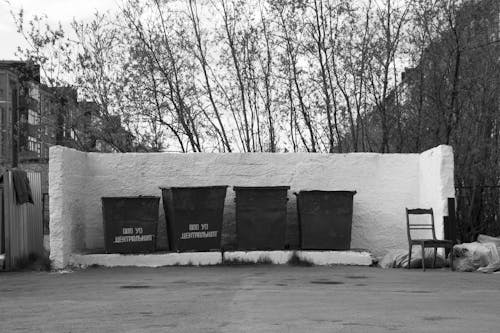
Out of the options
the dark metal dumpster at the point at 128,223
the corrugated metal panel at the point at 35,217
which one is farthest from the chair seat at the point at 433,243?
the corrugated metal panel at the point at 35,217

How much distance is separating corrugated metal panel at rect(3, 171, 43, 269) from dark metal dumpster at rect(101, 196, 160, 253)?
5.26 feet

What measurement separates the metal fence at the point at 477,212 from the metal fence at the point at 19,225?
8.75m

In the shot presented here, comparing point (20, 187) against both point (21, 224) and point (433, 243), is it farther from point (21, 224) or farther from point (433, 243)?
point (433, 243)

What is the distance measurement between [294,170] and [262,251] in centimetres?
176

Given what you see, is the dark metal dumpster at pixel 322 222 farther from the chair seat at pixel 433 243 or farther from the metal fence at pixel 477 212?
the metal fence at pixel 477 212

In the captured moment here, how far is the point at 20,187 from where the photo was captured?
12.7m

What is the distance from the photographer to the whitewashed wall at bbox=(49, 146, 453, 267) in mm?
13234

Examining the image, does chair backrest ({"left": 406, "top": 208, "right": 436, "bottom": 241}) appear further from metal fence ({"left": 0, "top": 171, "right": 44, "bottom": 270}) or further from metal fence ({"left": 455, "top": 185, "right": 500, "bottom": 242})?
metal fence ({"left": 0, "top": 171, "right": 44, "bottom": 270})

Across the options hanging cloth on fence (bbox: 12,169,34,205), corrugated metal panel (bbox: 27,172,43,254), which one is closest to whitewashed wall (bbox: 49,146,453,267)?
hanging cloth on fence (bbox: 12,169,34,205)

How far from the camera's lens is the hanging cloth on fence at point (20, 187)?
41.5ft

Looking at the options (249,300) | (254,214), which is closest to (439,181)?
(254,214)

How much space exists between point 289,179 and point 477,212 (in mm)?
4929

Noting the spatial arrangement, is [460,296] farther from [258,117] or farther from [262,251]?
[258,117]

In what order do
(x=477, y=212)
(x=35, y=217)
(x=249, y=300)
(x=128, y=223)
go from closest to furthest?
(x=249, y=300)
(x=128, y=223)
(x=35, y=217)
(x=477, y=212)
